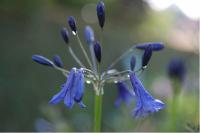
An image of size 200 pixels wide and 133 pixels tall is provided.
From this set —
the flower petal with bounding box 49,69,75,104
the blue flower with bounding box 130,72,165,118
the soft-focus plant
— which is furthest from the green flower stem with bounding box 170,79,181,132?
the flower petal with bounding box 49,69,75,104

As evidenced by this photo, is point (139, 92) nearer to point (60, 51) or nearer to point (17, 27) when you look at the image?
point (60, 51)

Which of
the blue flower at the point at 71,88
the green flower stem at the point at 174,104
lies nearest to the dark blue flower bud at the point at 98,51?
the blue flower at the point at 71,88

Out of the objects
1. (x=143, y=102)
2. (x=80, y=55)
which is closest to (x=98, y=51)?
(x=143, y=102)

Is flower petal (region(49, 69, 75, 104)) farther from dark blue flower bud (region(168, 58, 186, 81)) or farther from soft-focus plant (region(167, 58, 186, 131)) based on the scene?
dark blue flower bud (region(168, 58, 186, 81))

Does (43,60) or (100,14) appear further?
(43,60)

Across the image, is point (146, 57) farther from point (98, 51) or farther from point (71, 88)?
point (71, 88)

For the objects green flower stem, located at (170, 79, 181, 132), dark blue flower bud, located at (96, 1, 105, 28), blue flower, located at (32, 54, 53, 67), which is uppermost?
dark blue flower bud, located at (96, 1, 105, 28)

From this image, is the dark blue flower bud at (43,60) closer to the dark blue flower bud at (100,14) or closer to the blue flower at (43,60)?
the blue flower at (43,60)
